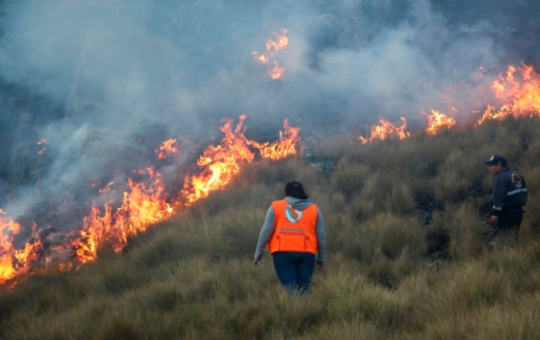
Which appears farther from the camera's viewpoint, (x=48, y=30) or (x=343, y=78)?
(x=48, y=30)

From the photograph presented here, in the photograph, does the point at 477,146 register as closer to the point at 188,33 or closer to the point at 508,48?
the point at 508,48

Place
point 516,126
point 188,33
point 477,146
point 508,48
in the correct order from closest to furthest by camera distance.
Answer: point 477,146
point 516,126
point 508,48
point 188,33

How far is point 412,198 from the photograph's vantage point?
934 centimetres

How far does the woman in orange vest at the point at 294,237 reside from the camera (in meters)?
5.98

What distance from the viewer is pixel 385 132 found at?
46.7 ft

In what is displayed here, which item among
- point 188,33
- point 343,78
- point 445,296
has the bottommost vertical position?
point 445,296

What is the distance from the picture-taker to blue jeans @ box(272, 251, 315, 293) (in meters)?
5.98

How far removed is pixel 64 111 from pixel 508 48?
14.5 m

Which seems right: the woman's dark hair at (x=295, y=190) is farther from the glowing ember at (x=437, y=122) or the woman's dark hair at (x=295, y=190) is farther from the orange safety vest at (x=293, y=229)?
the glowing ember at (x=437, y=122)

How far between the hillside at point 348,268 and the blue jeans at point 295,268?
0.16 metres

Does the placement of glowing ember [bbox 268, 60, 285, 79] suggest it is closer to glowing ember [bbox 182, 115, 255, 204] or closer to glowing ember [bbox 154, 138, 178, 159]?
glowing ember [bbox 182, 115, 255, 204]

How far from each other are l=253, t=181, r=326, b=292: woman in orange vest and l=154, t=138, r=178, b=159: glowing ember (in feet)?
28.4

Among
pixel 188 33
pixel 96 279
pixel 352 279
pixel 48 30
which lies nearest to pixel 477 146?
pixel 352 279

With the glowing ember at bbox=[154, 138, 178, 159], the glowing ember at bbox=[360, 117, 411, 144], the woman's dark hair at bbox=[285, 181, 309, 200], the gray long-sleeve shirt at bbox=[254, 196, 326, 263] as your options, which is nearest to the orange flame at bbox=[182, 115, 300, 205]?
the glowing ember at bbox=[154, 138, 178, 159]
